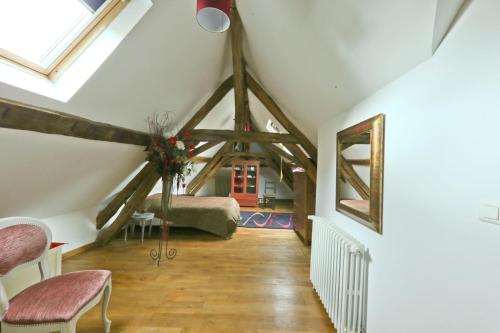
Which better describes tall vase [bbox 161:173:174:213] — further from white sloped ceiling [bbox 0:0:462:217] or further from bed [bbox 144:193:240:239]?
bed [bbox 144:193:240:239]

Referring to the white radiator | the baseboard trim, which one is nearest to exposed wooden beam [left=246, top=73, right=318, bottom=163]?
the white radiator

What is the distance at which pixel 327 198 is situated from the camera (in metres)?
2.45

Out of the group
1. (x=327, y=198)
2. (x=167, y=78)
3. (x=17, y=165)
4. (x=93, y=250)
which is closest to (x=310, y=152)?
(x=327, y=198)

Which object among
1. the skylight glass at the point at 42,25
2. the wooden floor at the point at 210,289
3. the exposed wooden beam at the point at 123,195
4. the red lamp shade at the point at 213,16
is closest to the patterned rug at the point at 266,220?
the wooden floor at the point at 210,289

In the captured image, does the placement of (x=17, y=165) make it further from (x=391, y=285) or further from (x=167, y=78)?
(x=391, y=285)

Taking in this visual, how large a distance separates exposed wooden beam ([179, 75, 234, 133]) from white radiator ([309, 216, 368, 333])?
8.64 ft

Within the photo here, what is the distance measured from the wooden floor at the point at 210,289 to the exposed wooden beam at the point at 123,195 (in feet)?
1.58

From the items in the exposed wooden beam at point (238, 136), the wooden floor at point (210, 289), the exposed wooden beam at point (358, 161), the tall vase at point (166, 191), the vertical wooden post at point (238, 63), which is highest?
the vertical wooden post at point (238, 63)

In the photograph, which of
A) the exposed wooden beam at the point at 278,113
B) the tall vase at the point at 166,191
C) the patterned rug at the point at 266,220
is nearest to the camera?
the tall vase at the point at 166,191

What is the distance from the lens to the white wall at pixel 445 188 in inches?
28.7

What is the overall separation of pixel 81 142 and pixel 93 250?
7.00 feet

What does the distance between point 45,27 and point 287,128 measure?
2.86 metres

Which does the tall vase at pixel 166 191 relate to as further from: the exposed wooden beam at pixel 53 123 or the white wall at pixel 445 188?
the white wall at pixel 445 188

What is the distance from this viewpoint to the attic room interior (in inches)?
33.3
